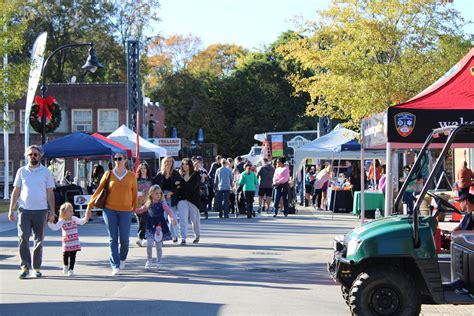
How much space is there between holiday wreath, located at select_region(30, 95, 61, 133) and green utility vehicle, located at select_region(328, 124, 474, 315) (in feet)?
63.7

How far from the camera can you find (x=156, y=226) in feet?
40.9

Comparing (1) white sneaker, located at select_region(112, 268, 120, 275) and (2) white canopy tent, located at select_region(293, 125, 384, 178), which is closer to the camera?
(1) white sneaker, located at select_region(112, 268, 120, 275)

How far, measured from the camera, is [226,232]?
18.6 meters

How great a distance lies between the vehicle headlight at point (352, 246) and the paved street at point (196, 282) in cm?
126

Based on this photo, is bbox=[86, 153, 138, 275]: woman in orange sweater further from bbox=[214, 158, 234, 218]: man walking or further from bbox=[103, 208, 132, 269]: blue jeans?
bbox=[214, 158, 234, 218]: man walking

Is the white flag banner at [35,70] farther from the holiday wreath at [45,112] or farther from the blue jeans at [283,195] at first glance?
the blue jeans at [283,195]

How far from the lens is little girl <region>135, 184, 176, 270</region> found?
40.2 feet

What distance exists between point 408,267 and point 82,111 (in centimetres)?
4361

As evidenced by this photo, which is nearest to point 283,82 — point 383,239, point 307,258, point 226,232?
point 226,232

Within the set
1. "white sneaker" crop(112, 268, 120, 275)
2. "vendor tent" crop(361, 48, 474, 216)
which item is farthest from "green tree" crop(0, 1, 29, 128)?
"vendor tent" crop(361, 48, 474, 216)

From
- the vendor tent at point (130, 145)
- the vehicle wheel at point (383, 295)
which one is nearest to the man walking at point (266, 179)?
the vendor tent at point (130, 145)

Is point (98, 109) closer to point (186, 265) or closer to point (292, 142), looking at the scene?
point (292, 142)

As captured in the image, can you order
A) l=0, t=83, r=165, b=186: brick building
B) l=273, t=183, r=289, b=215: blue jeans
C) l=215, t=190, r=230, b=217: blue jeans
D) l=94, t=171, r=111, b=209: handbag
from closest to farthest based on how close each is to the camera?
l=94, t=171, r=111, b=209: handbag, l=215, t=190, r=230, b=217: blue jeans, l=273, t=183, r=289, b=215: blue jeans, l=0, t=83, r=165, b=186: brick building

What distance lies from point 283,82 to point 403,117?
165 ft
